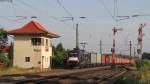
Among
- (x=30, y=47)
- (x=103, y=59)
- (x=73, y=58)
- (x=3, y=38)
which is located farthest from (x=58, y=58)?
(x=73, y=58)

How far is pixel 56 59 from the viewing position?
90.9m

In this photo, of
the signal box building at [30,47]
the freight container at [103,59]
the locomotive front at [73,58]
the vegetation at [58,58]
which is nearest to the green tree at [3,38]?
the signal box building at [30,47]

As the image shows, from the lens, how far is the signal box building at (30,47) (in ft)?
252

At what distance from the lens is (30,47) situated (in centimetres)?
7825

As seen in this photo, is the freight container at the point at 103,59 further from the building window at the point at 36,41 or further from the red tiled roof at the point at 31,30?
the building window at the point at 36,41

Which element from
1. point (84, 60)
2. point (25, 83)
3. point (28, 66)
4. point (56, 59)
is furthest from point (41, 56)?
point (25, 83)

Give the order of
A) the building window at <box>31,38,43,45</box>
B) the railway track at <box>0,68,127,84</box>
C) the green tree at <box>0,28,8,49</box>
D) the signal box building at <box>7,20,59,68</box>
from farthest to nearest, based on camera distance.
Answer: the green tree at <box>0,28,8,49</box>
the building window at <box>31,38,43,45</box>
the signal box building at <box>7,20,59,68</box>
the railway track at <box>0,68,127,84</box>

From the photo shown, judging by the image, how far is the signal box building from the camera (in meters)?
76.9

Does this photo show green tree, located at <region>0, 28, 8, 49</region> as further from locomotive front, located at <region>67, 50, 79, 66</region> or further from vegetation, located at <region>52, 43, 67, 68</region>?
locomotive front, located at <region>67, 50, 79, 66</region>

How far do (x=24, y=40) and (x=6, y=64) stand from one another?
29.1 ft

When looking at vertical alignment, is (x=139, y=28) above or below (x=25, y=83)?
above

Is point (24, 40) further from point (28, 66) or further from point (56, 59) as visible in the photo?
point (56, 59)

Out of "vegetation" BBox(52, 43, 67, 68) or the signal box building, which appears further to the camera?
"vegetation" BBox(52, 43, 67, 68)

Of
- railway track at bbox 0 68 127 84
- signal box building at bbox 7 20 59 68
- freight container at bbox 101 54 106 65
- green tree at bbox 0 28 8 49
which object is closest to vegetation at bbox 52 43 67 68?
signal box building at bbox 7 20 59 68
